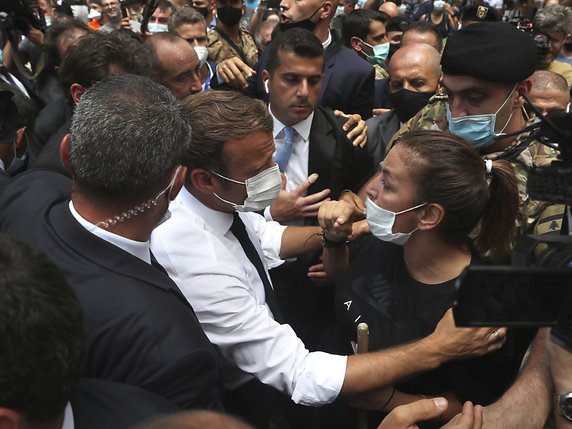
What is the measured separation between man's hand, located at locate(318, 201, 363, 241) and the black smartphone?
1.48 metres

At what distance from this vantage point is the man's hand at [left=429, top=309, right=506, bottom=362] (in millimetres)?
2043

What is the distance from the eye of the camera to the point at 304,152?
3.60 metres

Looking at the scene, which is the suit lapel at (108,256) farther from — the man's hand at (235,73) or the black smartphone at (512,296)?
the man's hand at (235,73)

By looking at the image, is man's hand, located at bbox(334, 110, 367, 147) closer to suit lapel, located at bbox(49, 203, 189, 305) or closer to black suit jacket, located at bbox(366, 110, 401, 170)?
black suit jacket, located at bbox(366, 110, 401, 170)

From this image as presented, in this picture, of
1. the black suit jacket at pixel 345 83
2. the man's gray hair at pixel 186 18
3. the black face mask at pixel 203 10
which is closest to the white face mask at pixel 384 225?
the black suit jacket at pixel 345 83

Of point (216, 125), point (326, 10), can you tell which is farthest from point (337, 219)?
point (326, 10)

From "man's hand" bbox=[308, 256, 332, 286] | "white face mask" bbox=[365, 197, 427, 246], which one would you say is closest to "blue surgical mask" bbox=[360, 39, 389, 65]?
"man's hand" bbox=[308, 256, 332, 286]

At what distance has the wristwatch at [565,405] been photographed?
171 centimetres

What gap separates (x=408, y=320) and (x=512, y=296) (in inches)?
46.9

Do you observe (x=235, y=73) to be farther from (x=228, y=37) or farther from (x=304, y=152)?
(x=228, y=37)

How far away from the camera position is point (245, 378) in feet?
7.57

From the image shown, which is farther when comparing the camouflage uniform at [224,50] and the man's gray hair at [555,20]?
the camouflage uniform at [224,50]

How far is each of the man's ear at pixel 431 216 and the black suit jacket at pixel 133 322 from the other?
969mm

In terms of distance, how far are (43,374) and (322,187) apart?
2.49 m
